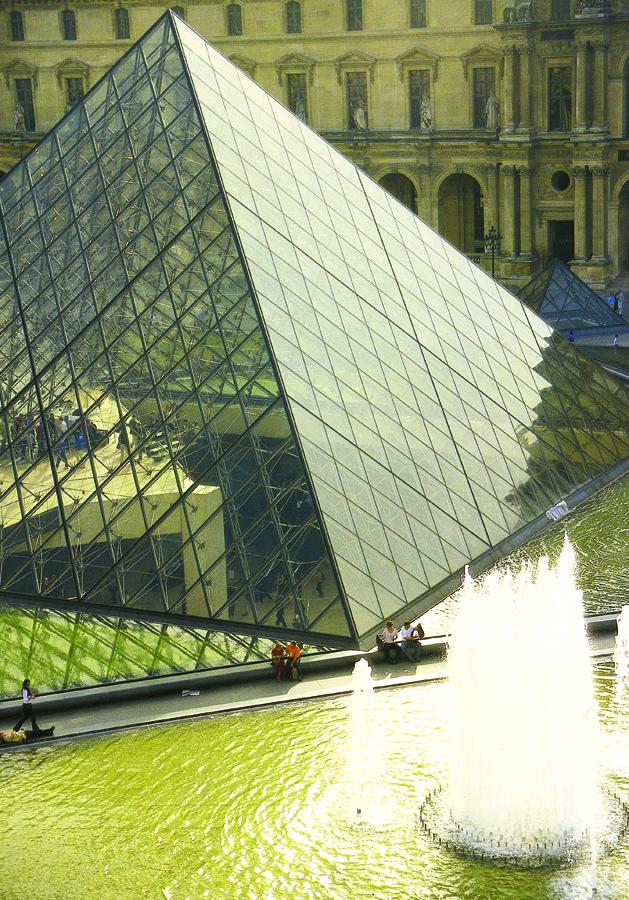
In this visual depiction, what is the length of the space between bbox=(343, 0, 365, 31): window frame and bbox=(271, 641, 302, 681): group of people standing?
4005cm

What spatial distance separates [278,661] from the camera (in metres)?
19.2

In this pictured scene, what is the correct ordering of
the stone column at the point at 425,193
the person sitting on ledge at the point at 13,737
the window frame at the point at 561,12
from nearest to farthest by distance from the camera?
1. the person sitting on ledge at the point at 13,737
2. the window frame at the point at 561,12
3. the stone column at the point at 425,193

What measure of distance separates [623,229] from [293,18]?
14351 mm

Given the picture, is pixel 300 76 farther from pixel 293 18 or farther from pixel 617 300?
pixel 617 300

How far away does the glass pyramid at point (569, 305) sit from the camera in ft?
146

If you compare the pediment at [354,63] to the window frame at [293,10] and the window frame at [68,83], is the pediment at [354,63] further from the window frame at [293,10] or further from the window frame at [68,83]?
the window frame at [68,83]

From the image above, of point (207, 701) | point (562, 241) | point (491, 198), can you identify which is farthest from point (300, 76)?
point (207, 701)

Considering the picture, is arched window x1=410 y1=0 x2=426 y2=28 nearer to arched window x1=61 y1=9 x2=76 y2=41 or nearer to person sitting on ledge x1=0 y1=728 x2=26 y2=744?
arched window x1=61 y1=9 x2=76 y2=41

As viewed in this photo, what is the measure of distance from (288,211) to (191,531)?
6.62 meters

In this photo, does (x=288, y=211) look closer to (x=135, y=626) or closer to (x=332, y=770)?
(x=135, y=626)

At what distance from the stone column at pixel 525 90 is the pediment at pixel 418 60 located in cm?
450

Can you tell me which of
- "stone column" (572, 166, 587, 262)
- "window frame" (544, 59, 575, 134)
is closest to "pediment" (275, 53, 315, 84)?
"window frame" (544, 59, 575, 134)

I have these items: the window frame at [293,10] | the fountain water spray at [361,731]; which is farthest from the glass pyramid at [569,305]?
the fountain water spray at [361,731]

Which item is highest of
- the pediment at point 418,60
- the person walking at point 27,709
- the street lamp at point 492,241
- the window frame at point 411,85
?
the pediment at point 418,60
